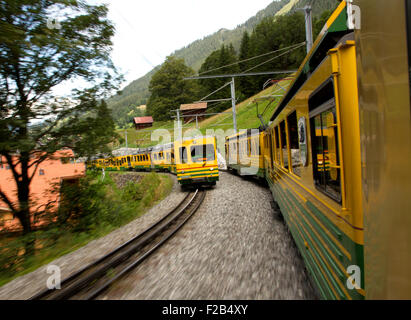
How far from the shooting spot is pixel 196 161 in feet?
42.7

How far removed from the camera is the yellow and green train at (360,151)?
1.19m

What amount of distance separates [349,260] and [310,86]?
1.66 m

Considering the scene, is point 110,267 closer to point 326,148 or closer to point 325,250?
point 325,250

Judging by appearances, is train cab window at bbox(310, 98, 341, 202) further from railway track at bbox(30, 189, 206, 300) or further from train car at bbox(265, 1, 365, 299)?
railway track at bbox(30, 189, 206, 300)

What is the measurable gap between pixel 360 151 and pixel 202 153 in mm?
11490

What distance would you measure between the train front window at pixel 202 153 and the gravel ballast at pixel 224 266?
5.81 metres

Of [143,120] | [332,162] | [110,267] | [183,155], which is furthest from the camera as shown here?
[143,120]

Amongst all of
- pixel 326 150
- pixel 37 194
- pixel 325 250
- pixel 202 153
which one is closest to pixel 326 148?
pixel 326 150

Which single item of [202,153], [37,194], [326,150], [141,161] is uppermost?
[202,153]

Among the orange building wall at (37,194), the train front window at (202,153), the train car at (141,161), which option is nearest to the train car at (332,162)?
the orange building wall at (37,194)

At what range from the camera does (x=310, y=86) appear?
8.82ft
